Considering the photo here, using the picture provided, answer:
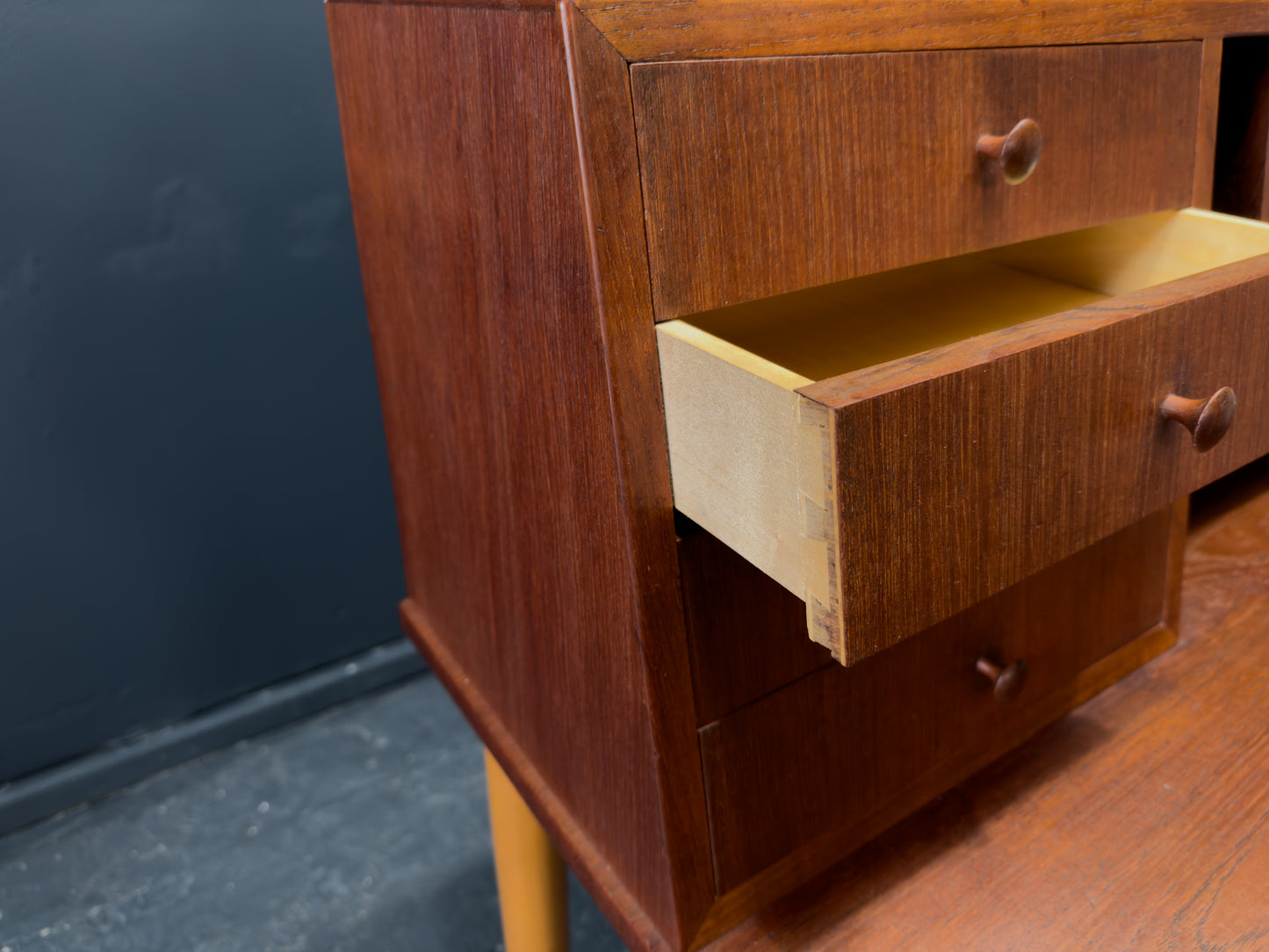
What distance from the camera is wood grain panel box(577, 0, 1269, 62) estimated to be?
13.2 inches

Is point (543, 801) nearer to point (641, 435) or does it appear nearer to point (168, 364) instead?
point (641, 435)

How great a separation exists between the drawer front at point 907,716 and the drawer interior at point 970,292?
137 millimetres

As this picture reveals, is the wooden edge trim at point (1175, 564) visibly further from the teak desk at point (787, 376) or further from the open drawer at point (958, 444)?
the open drawer at point (958, 444)

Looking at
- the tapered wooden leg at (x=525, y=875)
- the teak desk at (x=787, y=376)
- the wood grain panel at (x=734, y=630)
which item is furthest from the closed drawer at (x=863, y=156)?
the tapered wooden leg at (x=525, y=875)

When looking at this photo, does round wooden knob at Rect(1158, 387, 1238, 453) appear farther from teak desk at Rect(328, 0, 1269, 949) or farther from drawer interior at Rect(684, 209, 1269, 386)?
drawer interior at Rect(684, 209, 1269, 386)

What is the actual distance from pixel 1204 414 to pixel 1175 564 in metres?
0.27

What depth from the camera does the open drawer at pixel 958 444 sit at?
311 millimetres

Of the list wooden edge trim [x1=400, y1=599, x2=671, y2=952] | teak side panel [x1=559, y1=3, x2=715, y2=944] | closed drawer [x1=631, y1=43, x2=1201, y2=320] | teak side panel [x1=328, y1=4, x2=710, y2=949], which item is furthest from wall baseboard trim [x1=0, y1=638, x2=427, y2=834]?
closed drawer [x1=631, y1=43, x2=1201, y2=320]

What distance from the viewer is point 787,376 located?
1.07 feet

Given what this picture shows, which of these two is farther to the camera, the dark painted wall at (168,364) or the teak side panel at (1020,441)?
the dark painted wall at (168,364)

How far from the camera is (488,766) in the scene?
2.31ft

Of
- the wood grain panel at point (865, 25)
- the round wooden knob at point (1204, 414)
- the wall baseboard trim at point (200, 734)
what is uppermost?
the wood grain panel at point (865, 25)

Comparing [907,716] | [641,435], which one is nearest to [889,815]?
[907,716]

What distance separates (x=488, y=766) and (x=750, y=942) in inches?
11.5
